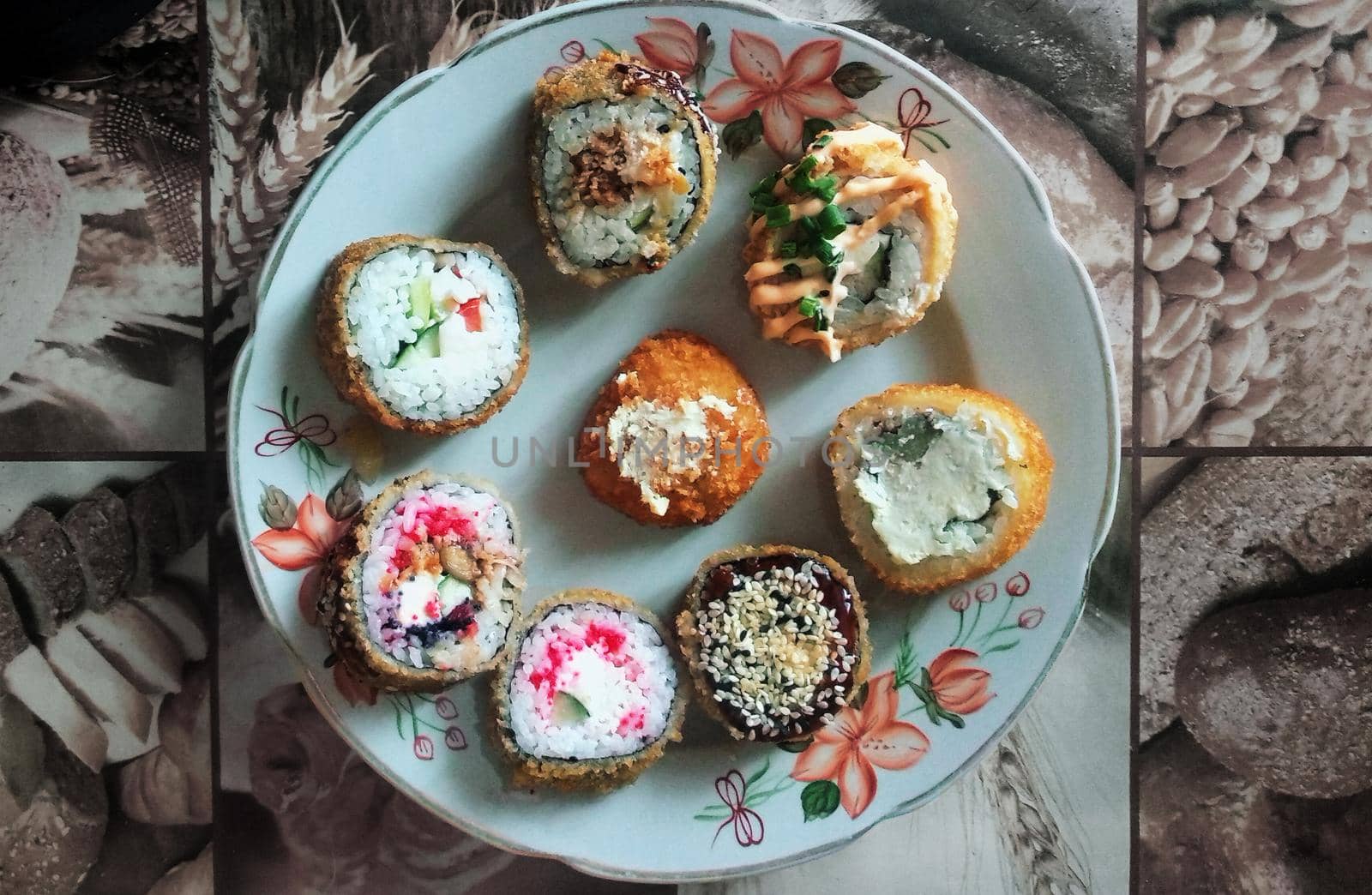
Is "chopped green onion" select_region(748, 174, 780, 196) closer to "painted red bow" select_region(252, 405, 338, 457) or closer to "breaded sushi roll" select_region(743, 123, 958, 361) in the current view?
"breaded sushi roll" select_region(743, 123, 958, 361)

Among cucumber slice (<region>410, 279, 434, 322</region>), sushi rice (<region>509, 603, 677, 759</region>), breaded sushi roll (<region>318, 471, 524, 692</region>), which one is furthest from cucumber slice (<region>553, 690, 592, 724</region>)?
cucumber slice (<region>410, 279, 434, 322</region>)

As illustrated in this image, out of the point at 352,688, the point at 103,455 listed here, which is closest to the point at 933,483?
the point at 352,688

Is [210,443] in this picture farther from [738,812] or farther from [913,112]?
[913,112]

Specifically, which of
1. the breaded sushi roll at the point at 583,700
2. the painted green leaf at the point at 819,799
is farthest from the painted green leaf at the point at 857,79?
the painted green leaf at the point at 819,799

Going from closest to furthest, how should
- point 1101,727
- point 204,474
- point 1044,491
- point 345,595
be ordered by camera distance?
point 345,595 → point 1044,491 → point 204,474 → point 1101,727

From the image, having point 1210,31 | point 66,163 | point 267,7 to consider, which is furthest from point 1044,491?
point 66,163

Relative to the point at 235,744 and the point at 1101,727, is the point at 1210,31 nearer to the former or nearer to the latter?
the point at 1101,727

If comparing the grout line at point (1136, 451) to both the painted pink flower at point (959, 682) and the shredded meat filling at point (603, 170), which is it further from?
the shredded meat filling at point (603, 170)
